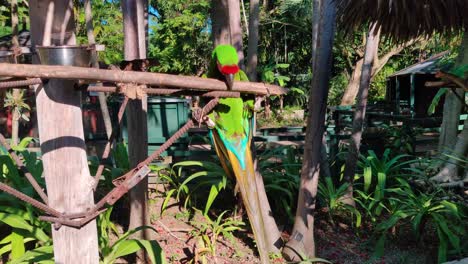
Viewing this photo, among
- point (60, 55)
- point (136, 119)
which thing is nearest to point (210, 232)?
point (136, 119)

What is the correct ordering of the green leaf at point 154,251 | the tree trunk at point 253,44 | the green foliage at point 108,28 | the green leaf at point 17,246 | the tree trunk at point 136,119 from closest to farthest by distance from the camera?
the green leaf at point 154,251, the green leaf at point 17,246, the tree trunk at point 136,119, the tree trunk at point 253,44, the green foliage at point 108,28

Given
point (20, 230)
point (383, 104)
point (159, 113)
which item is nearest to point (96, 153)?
point (159, 113)

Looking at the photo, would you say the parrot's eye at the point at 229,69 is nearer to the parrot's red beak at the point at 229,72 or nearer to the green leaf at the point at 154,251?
the parrot's red beak at the point at 229,72

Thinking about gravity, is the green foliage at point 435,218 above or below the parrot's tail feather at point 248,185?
below

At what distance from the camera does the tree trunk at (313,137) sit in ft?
11.0

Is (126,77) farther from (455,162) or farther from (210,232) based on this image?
(455,162)

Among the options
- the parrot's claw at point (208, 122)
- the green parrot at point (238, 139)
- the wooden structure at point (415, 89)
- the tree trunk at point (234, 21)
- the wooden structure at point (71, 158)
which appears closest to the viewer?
the wooden structure at point (71, 158)

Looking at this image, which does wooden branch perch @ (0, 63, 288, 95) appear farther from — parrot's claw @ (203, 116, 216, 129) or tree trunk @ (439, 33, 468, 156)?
tree trunk @ (439, 33, 468, 156)

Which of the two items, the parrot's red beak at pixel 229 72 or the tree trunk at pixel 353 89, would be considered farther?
the tree trunk at pixel 353 89

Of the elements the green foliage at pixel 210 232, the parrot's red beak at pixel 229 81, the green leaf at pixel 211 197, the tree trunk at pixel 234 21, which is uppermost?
the tree trunk at pixel 234 21

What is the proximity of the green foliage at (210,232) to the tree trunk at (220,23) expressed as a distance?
1863 millimetres

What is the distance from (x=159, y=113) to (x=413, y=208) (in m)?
3.42

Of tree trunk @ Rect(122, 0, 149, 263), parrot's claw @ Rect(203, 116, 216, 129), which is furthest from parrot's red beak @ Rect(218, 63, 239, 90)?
tree trunk @ Rect(122, 0, 149, 263)

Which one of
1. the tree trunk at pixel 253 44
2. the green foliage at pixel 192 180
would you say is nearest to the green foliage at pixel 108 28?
the tree trunk at pixel 253 44
